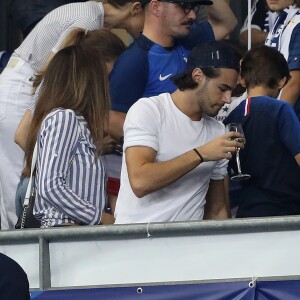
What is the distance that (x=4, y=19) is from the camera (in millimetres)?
10781

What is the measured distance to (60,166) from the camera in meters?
6.66

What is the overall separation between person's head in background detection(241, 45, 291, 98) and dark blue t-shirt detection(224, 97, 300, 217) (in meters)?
0.28

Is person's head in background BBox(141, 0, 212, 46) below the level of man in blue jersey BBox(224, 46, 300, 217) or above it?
above

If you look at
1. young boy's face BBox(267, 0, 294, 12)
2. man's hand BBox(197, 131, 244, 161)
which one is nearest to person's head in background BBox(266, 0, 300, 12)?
young boy's face BBox(267, 0, 294, 12)

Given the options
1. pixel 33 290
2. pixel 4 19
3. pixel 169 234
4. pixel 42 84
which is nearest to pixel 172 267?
pixel 169 234

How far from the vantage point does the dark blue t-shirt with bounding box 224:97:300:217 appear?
7.12 meters

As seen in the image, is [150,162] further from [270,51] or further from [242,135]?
[270,51]

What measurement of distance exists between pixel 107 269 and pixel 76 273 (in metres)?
0.16

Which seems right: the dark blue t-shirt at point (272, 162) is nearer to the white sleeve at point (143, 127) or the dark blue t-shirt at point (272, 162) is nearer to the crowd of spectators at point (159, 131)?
the crowd of spectators at point (159, 131)

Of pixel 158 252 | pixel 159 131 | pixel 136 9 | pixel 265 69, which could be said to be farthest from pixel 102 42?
pixel 158 252

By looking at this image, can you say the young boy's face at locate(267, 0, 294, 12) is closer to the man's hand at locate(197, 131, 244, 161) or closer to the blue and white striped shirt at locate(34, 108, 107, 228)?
the man's hand at locate(197, 131, 244, 161)

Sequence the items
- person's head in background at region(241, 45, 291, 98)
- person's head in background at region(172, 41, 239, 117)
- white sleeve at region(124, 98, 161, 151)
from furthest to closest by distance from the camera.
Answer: person's head in background at region(241, 45, 291, 98)
person's head in background at region(172, 41, 239, 117)
white sleeve at region(124, 98, 161, 151)

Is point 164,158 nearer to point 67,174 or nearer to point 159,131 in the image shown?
point 159,131

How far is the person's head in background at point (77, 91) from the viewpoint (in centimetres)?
688
